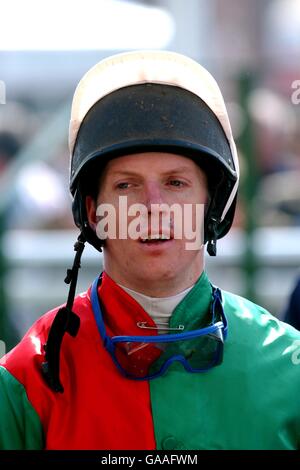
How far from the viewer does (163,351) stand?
2.83 meters

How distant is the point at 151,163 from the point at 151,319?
403mm

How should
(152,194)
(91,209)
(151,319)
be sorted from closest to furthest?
(152,194), (151,319), (91,209)

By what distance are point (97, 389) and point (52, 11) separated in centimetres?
553

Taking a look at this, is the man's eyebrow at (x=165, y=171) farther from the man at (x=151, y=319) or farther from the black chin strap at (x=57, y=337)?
the black chin strap at (x=57, y=337)

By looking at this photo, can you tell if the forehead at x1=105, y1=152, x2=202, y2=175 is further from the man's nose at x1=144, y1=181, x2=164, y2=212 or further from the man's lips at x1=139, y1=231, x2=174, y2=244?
the man's lips at x1=139, y1=231, x2=174, y2=244

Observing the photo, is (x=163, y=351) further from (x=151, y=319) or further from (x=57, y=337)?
(x=57, y=337)

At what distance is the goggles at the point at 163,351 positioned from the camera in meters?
2.79

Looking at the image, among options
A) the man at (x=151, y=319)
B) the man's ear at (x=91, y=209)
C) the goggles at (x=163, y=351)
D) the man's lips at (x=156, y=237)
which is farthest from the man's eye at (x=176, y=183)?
the goggles at (x=163, y=351)

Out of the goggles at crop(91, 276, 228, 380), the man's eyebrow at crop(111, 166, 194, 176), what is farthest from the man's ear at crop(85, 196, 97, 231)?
the goggles at crop(91, 276, 228, 380)

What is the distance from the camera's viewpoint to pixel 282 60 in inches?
337

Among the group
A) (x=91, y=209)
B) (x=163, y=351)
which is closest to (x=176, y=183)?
(x=91, y=209)

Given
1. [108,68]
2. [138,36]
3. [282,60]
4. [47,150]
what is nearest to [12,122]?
[47,150]

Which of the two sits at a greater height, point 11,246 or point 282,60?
point 282,60

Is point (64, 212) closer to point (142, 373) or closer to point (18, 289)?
point (18, 289)
